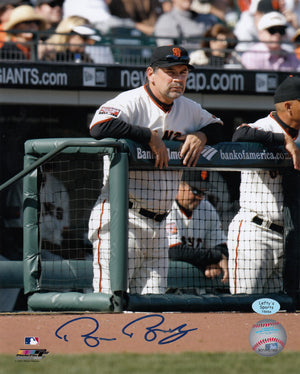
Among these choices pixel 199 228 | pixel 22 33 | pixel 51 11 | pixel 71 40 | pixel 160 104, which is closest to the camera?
pixel 160 104

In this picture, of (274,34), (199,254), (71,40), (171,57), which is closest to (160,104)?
(171,57)

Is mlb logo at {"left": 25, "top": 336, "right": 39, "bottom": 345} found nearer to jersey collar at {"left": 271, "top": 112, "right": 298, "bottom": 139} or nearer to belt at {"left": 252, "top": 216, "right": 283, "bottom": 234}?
belt at {"left": 252, "top": 216, "right": 283, "bottom": 234}

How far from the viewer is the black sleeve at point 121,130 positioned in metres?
3.77

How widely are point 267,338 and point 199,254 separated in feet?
5.83

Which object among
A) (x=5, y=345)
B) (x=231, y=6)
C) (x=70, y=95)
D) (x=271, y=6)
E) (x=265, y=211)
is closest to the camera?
(x=5, y=345)

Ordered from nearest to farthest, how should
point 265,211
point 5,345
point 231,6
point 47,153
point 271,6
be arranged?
point 5,345 < point 47,153 < point 265,211 < point 271,6 < point 231,6

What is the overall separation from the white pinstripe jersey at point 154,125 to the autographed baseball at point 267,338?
96 centimetres

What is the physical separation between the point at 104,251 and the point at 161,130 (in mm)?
730

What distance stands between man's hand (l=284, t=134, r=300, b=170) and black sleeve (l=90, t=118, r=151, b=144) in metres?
0.83

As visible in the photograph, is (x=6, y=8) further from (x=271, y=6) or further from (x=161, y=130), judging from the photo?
(x=161, y=130)

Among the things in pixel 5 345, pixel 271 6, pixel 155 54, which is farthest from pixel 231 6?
pixel 5 345

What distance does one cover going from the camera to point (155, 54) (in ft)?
13.1
